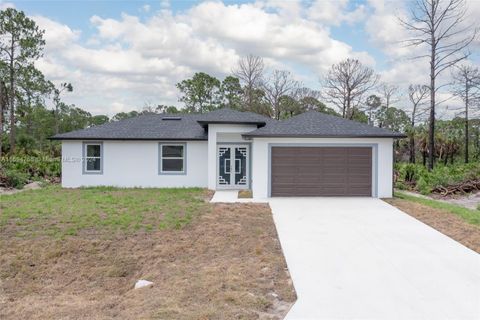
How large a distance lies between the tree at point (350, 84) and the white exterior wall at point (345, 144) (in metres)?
19.1

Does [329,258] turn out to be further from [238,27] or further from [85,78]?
[85,78]

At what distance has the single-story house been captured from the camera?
41.8ft

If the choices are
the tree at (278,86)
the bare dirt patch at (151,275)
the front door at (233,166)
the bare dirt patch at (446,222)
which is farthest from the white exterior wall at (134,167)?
the tree at (278,86)

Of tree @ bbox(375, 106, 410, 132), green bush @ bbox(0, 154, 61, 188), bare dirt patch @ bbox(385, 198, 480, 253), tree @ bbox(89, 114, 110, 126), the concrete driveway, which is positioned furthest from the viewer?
tree @ bbox(89, 114, 110, 126)

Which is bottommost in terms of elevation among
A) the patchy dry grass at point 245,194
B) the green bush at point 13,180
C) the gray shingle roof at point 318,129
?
the patchy dry grass at point 245,194

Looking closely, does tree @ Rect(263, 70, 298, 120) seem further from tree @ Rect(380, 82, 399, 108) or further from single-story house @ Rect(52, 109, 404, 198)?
single-story house @ Rect(52, 109, 404, 198)

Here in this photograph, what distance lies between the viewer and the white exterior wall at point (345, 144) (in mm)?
12688

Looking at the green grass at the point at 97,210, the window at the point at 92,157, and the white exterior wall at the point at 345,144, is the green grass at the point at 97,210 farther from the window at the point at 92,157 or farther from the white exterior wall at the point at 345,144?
the white exterior wall at the point at 345,144

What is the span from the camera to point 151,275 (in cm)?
519

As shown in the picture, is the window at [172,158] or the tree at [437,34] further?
the tree at [437,34]

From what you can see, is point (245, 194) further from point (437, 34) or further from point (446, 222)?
point (437, 34)

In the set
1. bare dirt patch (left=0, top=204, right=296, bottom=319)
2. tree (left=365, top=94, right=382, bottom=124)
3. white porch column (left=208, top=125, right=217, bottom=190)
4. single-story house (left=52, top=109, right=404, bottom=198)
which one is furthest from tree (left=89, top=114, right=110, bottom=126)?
bare dirt patch (left=0, top=204, right=296, bottom=319)

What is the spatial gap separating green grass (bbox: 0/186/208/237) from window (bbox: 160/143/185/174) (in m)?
1.63

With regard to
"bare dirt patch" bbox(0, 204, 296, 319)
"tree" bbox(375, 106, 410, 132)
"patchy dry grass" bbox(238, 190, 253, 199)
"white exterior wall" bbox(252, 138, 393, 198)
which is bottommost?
"bare dirt patch" bbox(0, 204, 296, 319)
